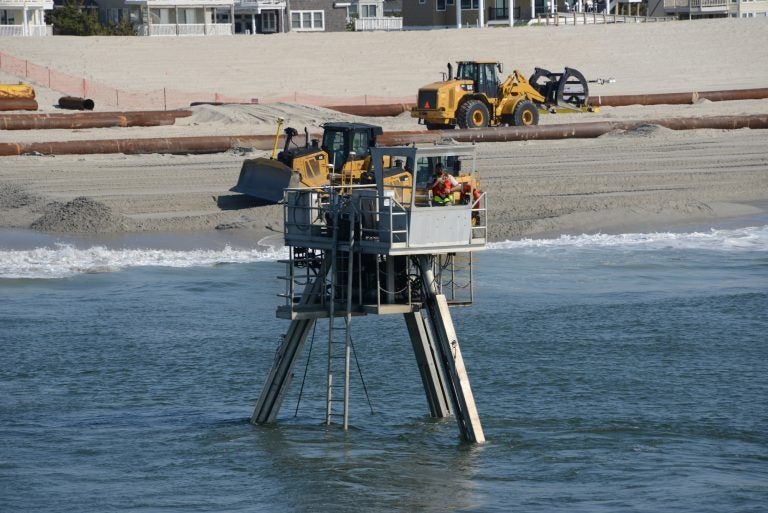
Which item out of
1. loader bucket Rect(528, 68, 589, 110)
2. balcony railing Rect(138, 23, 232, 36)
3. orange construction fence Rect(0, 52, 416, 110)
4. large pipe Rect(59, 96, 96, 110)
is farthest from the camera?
balcony railing Rect(138, 23, 232, 36)

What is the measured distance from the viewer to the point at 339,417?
17.4m

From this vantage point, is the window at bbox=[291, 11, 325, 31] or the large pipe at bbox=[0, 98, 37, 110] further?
the window at bbox=[291, 11, 325, 31]

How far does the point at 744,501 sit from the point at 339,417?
17.7 ft

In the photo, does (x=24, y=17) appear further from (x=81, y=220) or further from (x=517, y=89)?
(x=81, y=220)

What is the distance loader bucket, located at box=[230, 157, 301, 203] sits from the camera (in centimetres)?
2873

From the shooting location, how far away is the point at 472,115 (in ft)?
132

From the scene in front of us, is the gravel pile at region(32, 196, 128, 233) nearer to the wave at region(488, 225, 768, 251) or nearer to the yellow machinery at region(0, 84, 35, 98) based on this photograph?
the wave at region(488, 225, 768, 251)

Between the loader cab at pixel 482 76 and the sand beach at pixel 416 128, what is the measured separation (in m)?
2.69

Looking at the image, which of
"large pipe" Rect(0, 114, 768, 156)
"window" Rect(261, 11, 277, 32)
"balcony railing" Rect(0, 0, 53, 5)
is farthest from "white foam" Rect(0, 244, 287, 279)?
"window" Rect(261, 11, 277, 32)

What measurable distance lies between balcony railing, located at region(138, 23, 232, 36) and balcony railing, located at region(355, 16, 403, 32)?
12.6 meters

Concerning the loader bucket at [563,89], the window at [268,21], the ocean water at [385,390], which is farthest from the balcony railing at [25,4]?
the ocean water at [385,390]

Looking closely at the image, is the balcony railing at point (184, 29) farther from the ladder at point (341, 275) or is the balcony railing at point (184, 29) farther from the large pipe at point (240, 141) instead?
the ladder at point (341, 275)

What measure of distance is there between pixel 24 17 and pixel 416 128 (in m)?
31.8

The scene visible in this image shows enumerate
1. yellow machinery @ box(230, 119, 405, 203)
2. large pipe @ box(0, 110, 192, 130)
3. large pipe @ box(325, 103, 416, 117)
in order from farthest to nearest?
large pipe @ box(325, 103, 416, 117) → large pipe @ box(0, 110, 192, 130) → yellow machinery @ box(230, 119, 405, 203)
